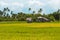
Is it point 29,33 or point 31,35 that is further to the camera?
point 29,33

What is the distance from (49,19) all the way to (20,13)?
3682cm

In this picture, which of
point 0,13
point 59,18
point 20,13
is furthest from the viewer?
point 0,13

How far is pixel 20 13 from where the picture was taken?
142 metres

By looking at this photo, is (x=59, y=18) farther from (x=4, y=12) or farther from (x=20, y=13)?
(x=4, y=12)

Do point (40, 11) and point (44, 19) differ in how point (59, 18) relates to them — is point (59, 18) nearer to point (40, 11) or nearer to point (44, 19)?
point (44, 19)

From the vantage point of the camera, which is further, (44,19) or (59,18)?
(59,18)

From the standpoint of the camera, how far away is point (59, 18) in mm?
117125

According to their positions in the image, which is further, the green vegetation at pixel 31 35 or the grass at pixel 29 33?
the grass at pixel 29 33

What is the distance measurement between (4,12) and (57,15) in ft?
147

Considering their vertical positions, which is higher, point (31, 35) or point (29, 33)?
point (31, 35)

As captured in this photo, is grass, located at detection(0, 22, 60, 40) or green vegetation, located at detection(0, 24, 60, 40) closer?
green vegetation, located at detection(0, 24, 60, 40)

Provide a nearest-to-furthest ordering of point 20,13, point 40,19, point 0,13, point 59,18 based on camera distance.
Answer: point 40,19
point 59,18
point 20,13
point 0,13

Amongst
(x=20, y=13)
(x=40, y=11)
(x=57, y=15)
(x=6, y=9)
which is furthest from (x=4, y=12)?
(x=57, y=15)

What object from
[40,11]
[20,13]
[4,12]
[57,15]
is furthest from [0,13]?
[57,15]
